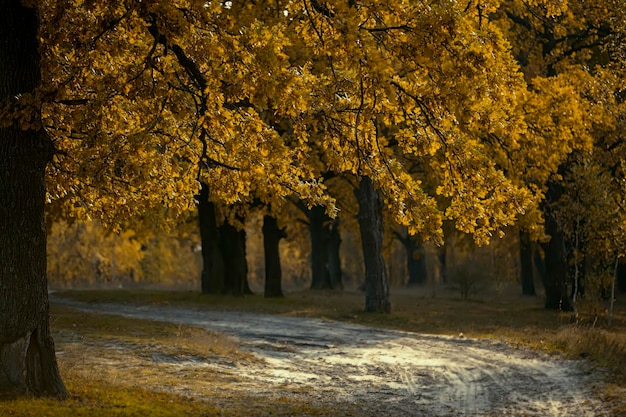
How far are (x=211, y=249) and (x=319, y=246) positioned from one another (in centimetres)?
695

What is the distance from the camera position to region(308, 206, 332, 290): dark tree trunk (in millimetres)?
42531

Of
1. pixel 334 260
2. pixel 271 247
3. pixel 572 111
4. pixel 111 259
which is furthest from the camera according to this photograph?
pixel 111 259

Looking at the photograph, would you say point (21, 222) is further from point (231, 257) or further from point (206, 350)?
point (231, 257)

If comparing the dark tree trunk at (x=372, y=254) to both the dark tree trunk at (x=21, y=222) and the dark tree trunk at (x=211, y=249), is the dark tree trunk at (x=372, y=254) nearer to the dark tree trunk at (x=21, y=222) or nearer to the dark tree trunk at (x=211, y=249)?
the dark tree trunk at (x=211, y=249)

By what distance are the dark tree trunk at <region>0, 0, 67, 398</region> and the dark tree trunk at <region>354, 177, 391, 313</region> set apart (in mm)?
19963

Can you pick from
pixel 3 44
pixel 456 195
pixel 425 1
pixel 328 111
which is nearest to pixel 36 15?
pixel 3 44

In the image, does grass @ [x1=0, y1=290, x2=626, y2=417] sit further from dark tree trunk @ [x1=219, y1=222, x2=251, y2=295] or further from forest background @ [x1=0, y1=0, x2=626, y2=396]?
dark tree trunk @ [x1=219, y1=222, x2=251, y2=295]

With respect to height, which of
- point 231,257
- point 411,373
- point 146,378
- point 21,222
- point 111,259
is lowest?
point 411,373

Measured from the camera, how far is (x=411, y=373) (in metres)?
17.1

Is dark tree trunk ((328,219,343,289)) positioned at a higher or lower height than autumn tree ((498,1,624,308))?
lower

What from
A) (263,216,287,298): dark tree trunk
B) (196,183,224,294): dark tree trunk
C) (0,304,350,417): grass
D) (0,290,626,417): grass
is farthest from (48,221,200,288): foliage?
(0,304,350,417): grass

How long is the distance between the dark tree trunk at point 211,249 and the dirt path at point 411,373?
12.8 metres

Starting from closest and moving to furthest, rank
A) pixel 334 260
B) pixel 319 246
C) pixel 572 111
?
pixel 572 111 → pixel 319 246 → pixel 334 260

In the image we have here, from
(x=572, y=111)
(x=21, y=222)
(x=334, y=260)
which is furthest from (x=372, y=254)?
(x=21, y=222)
